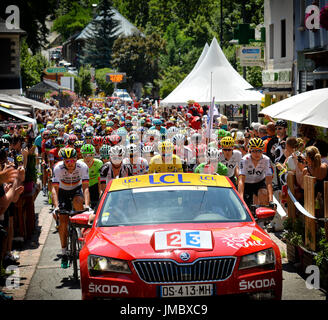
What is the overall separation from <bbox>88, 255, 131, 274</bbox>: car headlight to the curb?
2428 millimetres

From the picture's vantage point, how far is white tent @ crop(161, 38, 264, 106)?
29.0 meters

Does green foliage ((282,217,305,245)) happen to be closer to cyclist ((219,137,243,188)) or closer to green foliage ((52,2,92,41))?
cyclist ((219,137,243,188))

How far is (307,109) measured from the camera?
35.7ft

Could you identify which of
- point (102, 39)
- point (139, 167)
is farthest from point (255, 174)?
point (102, 39)

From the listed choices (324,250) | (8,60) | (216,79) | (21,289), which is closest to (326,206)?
(324,250)

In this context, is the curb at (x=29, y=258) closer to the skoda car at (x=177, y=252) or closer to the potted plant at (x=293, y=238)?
the skoda car at (x=177, y=252)

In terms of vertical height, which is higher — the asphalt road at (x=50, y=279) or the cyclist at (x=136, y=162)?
the cyclist at (x=136, y=162)

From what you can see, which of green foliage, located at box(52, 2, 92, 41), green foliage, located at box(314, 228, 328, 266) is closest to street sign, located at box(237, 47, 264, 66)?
green foliage, located at box(314, 228, 328, 266)

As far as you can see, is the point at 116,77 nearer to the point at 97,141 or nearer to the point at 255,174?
the point at 97,141

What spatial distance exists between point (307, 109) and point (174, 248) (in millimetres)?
5450

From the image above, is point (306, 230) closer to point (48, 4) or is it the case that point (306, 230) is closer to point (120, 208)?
point (120, 208)

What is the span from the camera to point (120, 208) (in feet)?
24.3


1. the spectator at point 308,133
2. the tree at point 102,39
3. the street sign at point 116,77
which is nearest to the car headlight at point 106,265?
the spectator at point 308,133

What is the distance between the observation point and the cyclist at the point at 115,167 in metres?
11.2
